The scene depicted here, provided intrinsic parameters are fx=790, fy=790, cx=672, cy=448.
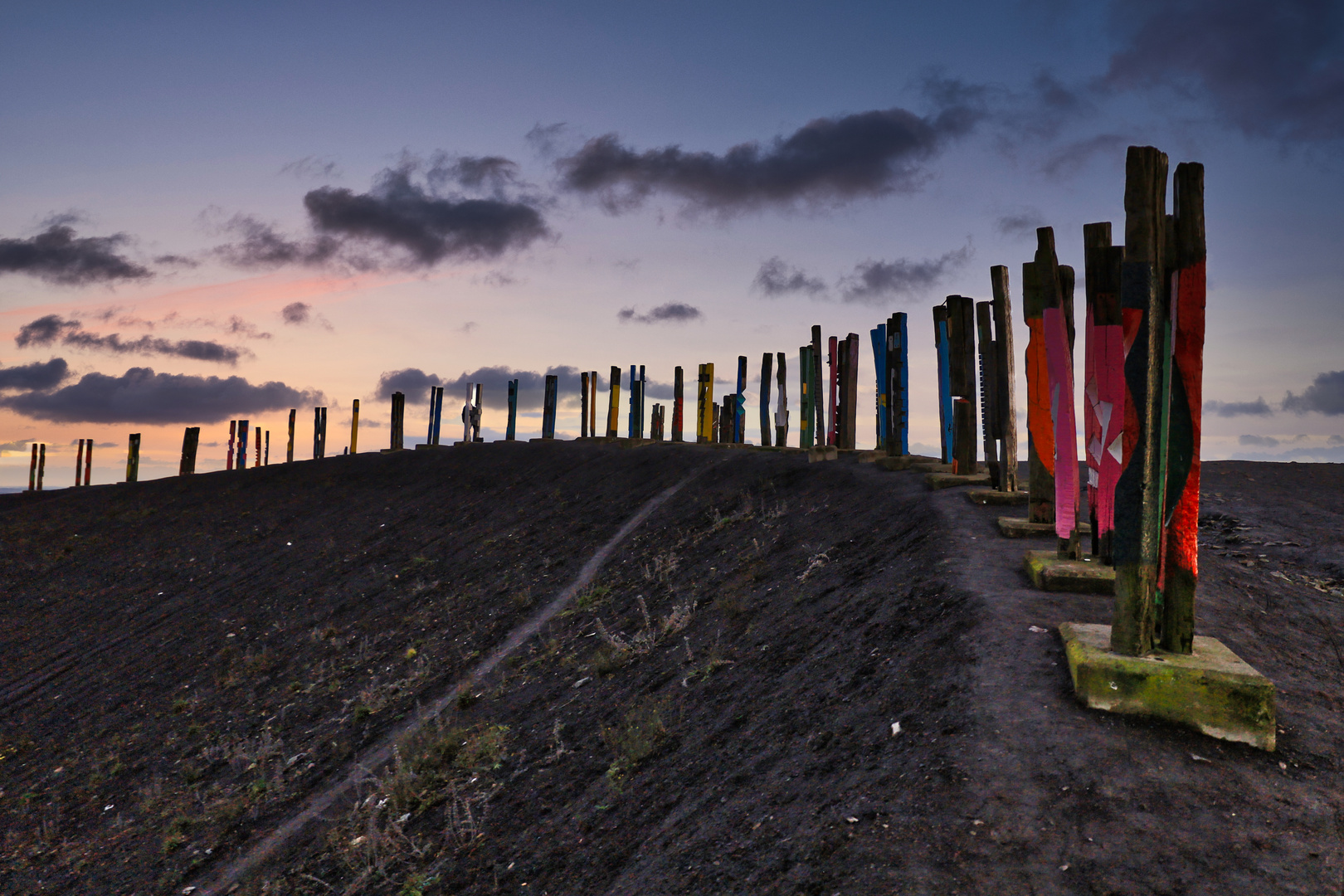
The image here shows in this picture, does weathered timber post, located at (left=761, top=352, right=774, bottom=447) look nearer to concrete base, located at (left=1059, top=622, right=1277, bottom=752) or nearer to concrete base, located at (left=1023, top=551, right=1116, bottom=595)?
concrete base, located at (left=1023, top=551, right=1116, bottom=595)

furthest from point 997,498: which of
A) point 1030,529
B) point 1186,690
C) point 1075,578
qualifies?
point 1186,690

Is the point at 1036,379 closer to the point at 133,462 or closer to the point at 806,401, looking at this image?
the point at 806,401

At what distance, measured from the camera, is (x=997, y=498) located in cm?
1052

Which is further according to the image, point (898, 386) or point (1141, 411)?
point (898, 386)

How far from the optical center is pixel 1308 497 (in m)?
15.7

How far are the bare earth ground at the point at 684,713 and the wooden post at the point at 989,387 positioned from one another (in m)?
1.05

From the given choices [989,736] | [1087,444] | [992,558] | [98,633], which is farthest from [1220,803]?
[98,633]

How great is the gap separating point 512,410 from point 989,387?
71.5 feet

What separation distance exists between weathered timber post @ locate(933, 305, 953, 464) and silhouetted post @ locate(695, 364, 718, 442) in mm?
10375

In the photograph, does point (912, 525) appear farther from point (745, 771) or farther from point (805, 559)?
point (745, 771)

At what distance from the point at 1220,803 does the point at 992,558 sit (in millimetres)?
4033

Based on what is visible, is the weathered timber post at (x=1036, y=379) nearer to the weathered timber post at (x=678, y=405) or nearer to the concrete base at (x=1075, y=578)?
the concrete base at (x=1075, y=578)

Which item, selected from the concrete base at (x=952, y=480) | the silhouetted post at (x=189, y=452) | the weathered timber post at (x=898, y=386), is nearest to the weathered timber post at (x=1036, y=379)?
the concrete base at (x=952, y=480)

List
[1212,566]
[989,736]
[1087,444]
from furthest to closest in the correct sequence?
[1212,566]
[1087,444]
[989,736]
